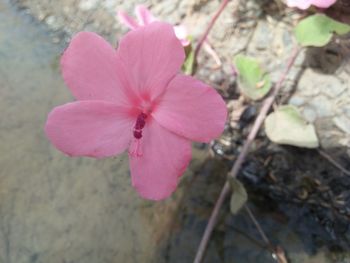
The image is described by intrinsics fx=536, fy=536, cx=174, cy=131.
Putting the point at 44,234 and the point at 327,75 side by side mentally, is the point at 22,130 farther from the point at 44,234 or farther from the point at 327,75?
the point at 327,75

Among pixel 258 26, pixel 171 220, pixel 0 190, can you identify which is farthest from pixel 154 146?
pixel 258 26

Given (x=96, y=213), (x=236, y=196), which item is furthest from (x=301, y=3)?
(x=96, y=213)

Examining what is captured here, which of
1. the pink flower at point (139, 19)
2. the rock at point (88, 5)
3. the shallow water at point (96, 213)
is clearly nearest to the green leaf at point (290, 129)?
the shallow water at point (96, 213)

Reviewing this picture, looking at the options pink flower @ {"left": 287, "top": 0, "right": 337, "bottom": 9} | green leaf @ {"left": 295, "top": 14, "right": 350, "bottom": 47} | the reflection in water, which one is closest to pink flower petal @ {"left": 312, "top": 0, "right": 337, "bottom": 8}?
pink flower @ {"left": 287, "top": 0, "right": 337, "bottom": 9}

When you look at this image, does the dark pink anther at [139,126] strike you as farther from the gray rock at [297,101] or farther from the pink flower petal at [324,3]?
the gray rock at [297,101]

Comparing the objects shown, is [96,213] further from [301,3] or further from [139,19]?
[301,3]

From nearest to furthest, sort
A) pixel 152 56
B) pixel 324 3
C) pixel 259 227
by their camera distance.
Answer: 1. pixel 152 56
2. pixel 324 3
3. pixel 259 227
